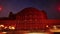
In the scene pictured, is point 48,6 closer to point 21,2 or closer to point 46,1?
point 46,1

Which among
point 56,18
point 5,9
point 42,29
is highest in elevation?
point 5,9

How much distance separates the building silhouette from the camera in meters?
2.47

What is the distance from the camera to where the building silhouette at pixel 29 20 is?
2.47 m

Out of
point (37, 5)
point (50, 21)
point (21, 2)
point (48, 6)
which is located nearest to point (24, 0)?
point (21, 2)

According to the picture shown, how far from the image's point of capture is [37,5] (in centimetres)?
267

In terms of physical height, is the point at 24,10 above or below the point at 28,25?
above

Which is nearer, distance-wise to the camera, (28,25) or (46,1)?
(28,25)

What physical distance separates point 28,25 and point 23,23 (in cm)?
8

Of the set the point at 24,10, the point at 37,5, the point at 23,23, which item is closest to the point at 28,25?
the point at 23,23

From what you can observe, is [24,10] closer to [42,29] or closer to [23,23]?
[23,23]

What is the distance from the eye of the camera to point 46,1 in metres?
2.68

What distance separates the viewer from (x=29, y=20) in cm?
248

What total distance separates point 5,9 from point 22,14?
334 mm

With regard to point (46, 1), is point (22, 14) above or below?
below
